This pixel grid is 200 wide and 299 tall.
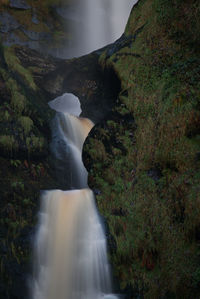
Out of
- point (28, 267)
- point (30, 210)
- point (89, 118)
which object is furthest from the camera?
point (89, 118)

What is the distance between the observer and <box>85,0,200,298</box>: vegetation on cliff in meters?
5.10

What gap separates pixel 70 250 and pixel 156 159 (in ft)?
10.9

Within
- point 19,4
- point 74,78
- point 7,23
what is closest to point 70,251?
point 74,78

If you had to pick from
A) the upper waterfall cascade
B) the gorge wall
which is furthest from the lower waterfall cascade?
the gorge wall

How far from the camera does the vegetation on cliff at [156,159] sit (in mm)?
5102

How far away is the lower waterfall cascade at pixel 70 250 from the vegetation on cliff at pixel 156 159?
0.40 meters

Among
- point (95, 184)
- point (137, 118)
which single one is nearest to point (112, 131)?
point (137, 118)

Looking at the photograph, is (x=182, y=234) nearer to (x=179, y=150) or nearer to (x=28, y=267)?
(x=179, y=150)

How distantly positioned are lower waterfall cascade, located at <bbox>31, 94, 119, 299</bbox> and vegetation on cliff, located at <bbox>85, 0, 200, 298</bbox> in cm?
40

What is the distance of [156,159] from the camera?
6266mm

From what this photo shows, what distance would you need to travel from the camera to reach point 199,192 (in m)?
4.88

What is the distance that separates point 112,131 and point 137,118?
122cm

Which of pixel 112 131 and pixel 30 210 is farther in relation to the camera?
pixel 112 131

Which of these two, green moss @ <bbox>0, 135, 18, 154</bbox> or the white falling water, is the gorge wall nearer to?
green moss @ <bbox>0, 135, 18, 154</bbox>
